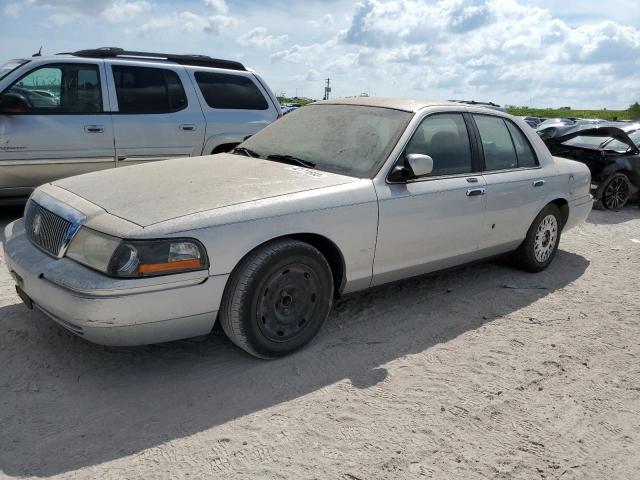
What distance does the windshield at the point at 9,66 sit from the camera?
6.39m

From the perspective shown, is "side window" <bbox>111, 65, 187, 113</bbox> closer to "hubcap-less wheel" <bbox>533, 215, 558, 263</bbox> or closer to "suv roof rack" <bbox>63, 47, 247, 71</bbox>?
"suv roof rack" <bbox>63, 47, 247, 71</bbox>

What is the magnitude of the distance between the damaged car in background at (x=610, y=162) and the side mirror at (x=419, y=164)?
21.8 feet

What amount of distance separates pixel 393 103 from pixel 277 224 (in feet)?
5.85

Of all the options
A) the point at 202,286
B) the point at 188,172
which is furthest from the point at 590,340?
the point at 188,172

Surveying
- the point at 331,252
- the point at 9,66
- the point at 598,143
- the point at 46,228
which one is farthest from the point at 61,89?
the point at 598,143

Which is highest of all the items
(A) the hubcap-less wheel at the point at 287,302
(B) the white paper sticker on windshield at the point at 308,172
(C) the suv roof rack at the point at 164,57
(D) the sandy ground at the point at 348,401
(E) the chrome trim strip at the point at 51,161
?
(C) the suv roof rack at the point at 164,57

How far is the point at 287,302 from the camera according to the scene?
359cm

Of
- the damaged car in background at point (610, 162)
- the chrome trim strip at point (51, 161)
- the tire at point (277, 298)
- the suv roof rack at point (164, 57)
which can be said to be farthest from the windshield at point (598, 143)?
the tire at point (277, 298)

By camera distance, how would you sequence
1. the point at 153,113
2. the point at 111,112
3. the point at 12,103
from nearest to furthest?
the point at 12,103 → the point at 111,112 → the point at 153,113

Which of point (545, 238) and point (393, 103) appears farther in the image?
point (545, 238)

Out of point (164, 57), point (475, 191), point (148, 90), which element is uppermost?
point (164, 57)

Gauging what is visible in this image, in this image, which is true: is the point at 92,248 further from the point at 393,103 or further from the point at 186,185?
the point at 393,103

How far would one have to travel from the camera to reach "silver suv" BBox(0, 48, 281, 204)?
20.8 ft

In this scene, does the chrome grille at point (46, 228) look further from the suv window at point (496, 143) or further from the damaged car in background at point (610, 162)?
the damaged car in background at point (610, 162)
